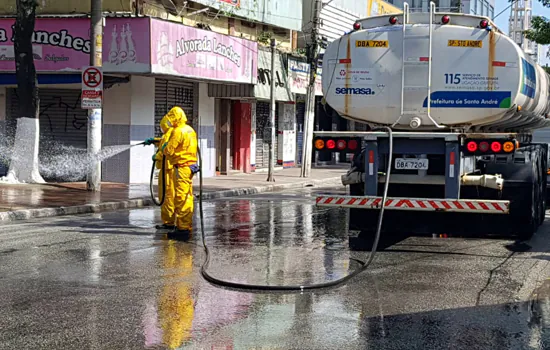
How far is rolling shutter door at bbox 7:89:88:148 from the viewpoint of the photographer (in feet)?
71.9

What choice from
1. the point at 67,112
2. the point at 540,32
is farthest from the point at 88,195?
the point at 540,32

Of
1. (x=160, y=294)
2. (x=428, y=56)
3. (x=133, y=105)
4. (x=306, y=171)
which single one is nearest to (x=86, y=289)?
(x=160, y=294)

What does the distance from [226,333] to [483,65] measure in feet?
18.5

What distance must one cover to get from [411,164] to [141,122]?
1222cm

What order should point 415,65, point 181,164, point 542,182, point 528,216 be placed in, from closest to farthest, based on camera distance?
point 415,65 < point 528,216 < point 181,164 < point 542,182

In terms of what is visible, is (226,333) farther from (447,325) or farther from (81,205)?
(81,205)

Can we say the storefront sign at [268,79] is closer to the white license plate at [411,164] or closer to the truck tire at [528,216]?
the truck tire at [528,216]

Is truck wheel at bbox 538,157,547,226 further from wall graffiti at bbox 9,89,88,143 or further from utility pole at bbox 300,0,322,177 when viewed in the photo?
wall graffiti at bbox 9,89,88,143

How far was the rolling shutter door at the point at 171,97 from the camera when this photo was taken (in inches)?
891

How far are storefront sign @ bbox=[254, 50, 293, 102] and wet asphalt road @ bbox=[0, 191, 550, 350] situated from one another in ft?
45.4

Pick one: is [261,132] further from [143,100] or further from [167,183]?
[167,183]

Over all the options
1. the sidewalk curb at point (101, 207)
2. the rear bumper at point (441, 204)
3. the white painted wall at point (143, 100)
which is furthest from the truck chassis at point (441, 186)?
the white painted wall at point (143, 100)

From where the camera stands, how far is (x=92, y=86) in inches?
687

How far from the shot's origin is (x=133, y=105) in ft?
70.2
